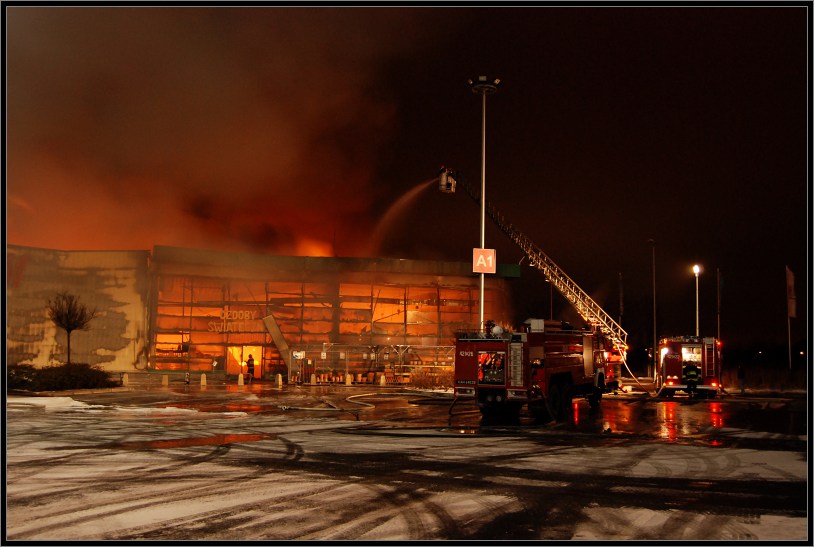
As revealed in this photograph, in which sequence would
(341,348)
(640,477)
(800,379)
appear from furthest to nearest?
(341,348) → (800,379) → (640,477)

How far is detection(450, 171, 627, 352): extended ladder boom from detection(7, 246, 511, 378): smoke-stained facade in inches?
299

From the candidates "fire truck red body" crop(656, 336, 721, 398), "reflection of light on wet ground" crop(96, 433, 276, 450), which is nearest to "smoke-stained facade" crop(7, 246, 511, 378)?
"fire truck red body" crop(656, 336, 721, 398)

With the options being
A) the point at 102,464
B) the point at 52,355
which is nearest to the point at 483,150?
the point at 102,464

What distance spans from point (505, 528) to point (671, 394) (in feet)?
73.5

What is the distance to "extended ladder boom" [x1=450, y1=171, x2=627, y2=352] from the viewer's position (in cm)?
3994

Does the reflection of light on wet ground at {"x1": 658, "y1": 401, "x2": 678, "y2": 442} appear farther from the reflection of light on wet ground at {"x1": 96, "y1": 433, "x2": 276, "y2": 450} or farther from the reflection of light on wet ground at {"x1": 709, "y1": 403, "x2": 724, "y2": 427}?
the reflection of light on wet ground at {"x1": 96, "y1": 433, "x2": 276, "y2": 450}

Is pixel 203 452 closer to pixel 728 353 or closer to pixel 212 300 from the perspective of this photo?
pixel 212 300

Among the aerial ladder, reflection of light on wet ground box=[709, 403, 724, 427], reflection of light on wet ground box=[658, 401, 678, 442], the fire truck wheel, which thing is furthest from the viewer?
the aerial ladder

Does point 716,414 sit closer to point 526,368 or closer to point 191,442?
point 526,368

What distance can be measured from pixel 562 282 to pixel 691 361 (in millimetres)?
14439

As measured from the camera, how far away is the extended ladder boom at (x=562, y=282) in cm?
3994

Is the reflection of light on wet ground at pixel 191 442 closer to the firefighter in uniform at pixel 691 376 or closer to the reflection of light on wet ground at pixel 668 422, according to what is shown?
the reflection of light on wet ground at pixel 668 422

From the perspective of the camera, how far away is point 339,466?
417 inches

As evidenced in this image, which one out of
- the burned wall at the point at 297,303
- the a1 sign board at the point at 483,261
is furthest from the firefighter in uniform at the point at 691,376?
the burned wall at the point at 297,303
